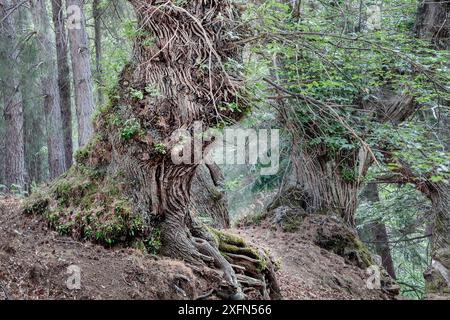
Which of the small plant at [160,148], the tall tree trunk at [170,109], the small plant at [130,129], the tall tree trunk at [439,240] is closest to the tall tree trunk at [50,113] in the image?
the tall tree trunk at [170,109]

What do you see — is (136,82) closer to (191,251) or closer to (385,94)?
(191,251)

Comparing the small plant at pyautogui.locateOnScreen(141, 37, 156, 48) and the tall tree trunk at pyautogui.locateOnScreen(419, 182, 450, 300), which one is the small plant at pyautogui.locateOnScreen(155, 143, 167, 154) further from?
the tall tree trunk at pyautogui.locateOnScreen(419, 182, 450, 300)

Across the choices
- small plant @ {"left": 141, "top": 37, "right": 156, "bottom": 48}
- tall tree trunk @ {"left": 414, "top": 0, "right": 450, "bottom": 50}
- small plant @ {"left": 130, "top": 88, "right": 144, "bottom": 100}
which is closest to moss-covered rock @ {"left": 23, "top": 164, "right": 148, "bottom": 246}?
small plant @ {"left": 130, "top": 88, "right": 144, "bottom": 100}

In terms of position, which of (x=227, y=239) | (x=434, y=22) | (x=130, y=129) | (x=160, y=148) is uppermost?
(x=434, y=22)

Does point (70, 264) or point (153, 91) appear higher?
point (153, 91)

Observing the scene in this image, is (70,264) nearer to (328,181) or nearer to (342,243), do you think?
(342,243)

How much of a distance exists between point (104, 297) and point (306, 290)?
3337mm

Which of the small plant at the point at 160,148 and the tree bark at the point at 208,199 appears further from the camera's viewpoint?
the tree bark at the point at 208,199

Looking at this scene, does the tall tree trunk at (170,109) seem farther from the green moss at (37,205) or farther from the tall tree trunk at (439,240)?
the tall tree trunk at (439,240)

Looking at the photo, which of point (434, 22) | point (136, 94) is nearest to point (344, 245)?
point (434, 22)

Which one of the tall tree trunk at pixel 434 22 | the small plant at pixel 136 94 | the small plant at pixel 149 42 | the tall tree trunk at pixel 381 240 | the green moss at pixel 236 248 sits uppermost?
the tall tree trunk at pixel 434 22

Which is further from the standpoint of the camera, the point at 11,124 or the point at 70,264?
the point at 11,124

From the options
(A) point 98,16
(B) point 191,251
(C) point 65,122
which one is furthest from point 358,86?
(C) point 65,122

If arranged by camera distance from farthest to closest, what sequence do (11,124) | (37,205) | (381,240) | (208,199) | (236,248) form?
(381,240) → (11,124) → (208,199) → (236,248) → (37,205)
